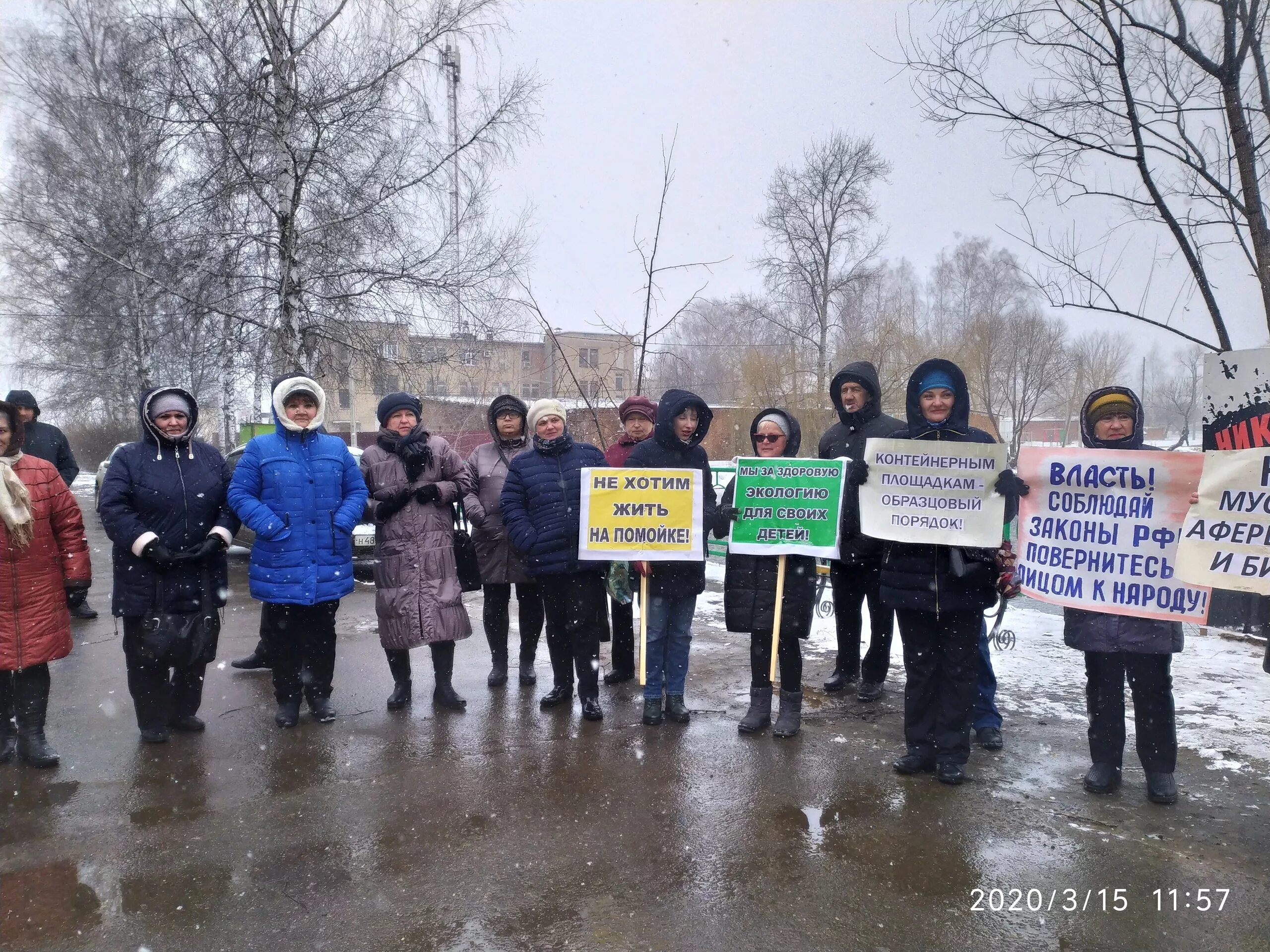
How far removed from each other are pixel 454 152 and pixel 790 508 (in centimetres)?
799

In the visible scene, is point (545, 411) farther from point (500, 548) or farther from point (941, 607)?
point (941, 607)

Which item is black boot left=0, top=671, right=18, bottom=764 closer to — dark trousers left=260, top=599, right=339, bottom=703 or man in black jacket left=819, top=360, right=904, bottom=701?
dark trousers left=260, top=599, right=339, bottom=703

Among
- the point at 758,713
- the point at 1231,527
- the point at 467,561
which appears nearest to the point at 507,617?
the point at 467,561

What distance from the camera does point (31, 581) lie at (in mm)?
4426

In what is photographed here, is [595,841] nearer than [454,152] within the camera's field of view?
Yes

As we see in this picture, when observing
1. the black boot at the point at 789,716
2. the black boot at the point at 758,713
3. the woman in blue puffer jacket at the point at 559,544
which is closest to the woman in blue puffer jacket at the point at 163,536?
the woman in blue puffer jacket at the point at 559,544

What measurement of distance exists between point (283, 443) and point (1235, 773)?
5.67m

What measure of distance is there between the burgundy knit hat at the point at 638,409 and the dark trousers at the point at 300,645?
7.94 feet

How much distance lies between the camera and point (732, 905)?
10.1 feet

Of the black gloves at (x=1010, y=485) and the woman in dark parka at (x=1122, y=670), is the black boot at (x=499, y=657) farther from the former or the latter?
the woman in dark parka at (x=1122, y=670)

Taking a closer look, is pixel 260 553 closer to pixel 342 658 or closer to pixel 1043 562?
pixel 342 658

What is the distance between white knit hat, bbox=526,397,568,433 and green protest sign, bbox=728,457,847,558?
1270 mm

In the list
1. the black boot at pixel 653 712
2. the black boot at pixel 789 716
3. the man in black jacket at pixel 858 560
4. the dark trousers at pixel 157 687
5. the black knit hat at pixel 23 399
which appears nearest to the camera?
the dark trousers at pixel 157 687

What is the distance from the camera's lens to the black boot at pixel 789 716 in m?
4.80
